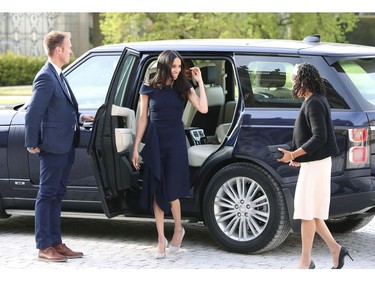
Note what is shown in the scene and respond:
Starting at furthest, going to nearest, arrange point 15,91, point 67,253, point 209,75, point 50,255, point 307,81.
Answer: point 15,91, point 209,75, point 67,253, point 50,255, point 307,81

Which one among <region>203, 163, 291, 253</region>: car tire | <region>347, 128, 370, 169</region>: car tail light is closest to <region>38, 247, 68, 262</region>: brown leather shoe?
<region>203, 163, 291, 253</region>: car tire

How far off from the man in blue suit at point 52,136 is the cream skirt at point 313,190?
6.30 feet

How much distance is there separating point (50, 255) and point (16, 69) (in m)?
35.5

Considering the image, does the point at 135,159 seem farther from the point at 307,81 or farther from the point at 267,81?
the point at 307,81

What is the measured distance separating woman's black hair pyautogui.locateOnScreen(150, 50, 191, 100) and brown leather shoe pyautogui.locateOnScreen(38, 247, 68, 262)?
5.15 feet

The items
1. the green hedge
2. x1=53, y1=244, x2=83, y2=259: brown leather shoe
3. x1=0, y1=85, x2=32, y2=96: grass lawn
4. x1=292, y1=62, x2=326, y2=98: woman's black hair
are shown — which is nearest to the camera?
x1=292, y1=62, x2=326, y2=98: woman's black hair

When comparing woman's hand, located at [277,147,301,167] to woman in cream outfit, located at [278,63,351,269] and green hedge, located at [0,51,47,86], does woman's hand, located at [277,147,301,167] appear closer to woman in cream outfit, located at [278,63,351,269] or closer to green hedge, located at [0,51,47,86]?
woman in cream outfit, located at [278,63,351,269]

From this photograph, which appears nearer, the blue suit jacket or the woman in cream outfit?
the woman in cream outfit

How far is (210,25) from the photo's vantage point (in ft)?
117

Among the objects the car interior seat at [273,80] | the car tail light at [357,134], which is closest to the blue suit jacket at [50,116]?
the car interior seat at [273,80]

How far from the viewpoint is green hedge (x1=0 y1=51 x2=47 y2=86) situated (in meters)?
42.2

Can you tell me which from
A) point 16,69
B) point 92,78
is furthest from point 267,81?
point 16,69

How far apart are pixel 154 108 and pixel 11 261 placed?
1.69 metres
